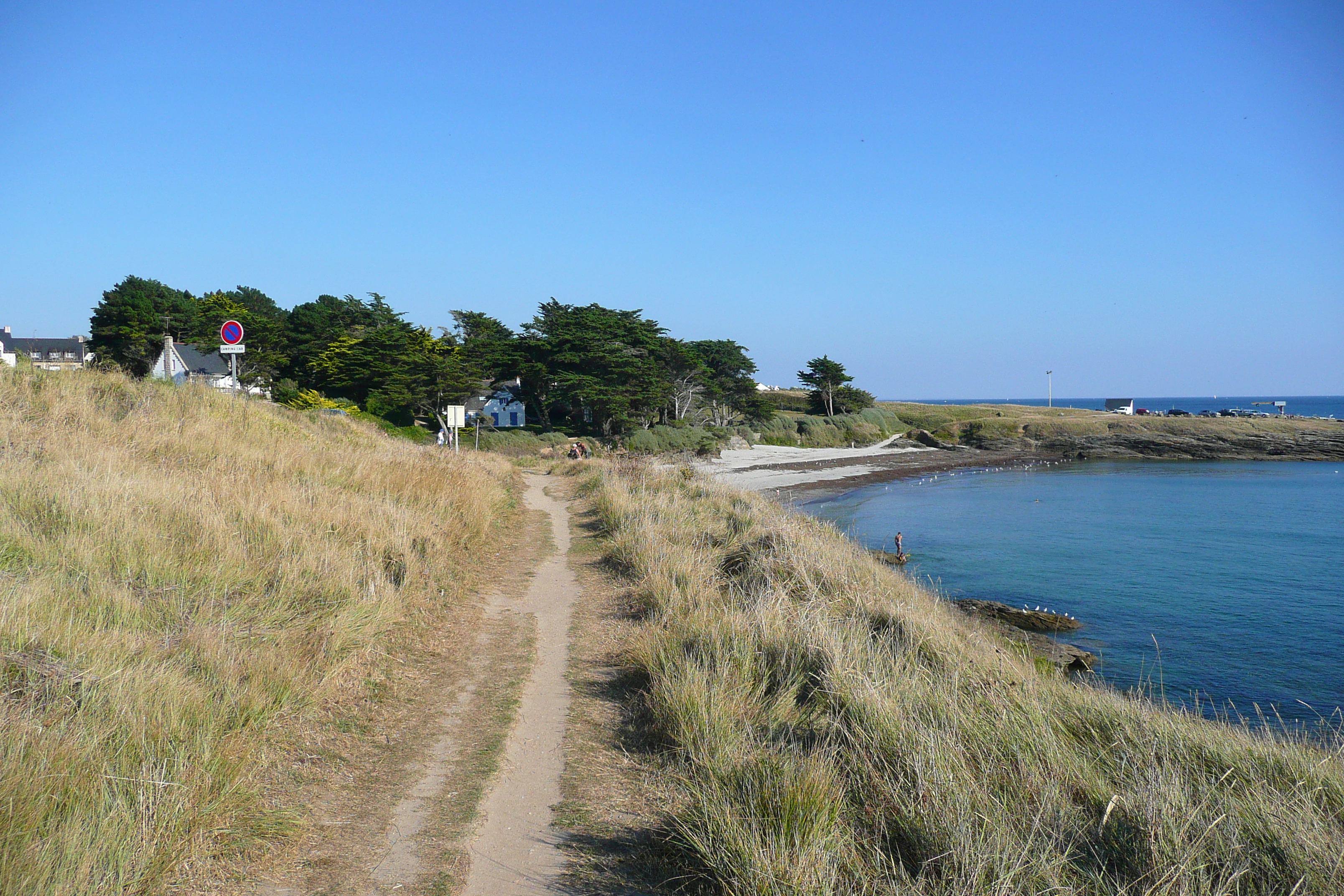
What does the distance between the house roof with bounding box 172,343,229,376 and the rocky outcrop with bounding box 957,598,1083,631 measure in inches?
1842

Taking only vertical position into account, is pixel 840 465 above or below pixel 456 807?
below

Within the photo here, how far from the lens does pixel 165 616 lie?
217 inches

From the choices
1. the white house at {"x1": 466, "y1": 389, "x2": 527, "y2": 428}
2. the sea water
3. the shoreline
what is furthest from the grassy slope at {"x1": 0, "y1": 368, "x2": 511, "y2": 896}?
the white house at {"x1": 466, "y1": 389, "x2": 527, "y2": 428}

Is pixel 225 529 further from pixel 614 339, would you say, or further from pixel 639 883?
pixel 614 339

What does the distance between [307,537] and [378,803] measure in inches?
177

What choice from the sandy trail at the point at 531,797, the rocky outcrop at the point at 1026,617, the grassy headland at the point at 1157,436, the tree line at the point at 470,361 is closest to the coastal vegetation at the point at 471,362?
the tree line at the point at 470,361

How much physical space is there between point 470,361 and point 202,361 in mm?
18146

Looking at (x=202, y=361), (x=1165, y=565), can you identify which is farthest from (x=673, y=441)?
(x=202, y=361)

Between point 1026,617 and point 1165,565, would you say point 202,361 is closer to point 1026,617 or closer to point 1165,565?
point 1026,617

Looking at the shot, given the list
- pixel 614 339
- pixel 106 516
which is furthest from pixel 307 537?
pixel 614 339

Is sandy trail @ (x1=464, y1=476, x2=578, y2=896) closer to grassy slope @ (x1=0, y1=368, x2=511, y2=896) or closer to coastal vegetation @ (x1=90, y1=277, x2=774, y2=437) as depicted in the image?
grassy slope @ (x1=0, y1=368, x2=511, y2=896)

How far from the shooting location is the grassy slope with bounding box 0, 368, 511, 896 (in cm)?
328

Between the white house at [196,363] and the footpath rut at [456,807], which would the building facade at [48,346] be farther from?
the footpath rut at [456,807]

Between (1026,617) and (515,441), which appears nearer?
(1026,617)
